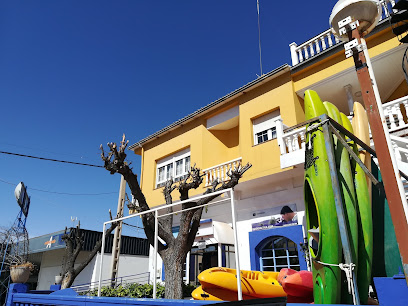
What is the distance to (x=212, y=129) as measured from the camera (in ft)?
47.6

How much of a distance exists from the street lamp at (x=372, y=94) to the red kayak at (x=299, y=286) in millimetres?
2960

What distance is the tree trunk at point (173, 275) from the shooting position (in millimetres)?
8891

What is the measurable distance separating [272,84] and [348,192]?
7911 mm

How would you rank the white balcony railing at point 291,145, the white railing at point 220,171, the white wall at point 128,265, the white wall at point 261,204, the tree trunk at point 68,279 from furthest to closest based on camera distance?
1. the white wall at point 128,265
2. the tree trunk at point 68,279
3. the white railing at point 220,171
4. the white wall at point 261,204
5. the white balcony railing at point 291,145

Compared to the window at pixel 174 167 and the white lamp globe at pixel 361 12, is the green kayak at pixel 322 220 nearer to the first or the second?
the white lamp globe at pixel 361 12

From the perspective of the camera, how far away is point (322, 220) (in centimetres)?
477

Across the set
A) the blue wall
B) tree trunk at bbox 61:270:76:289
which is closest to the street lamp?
the blue wall

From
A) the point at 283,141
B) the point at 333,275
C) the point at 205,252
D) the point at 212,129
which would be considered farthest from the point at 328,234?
the point at 212,129

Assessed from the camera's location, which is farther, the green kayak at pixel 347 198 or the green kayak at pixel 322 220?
the green kayak at pixel 347 198

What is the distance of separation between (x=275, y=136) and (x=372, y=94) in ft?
26.2

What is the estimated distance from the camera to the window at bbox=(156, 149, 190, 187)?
15.1 meters

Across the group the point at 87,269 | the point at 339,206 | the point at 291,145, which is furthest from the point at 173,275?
the point at 87,269

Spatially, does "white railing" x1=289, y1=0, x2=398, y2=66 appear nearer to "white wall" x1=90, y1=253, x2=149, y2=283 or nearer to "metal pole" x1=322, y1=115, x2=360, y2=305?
"metal pole" x1=322, y1=115, x2=360, y2=305

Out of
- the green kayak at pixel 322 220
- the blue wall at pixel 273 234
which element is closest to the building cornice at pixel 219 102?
the blue wall at pixel 273 234
